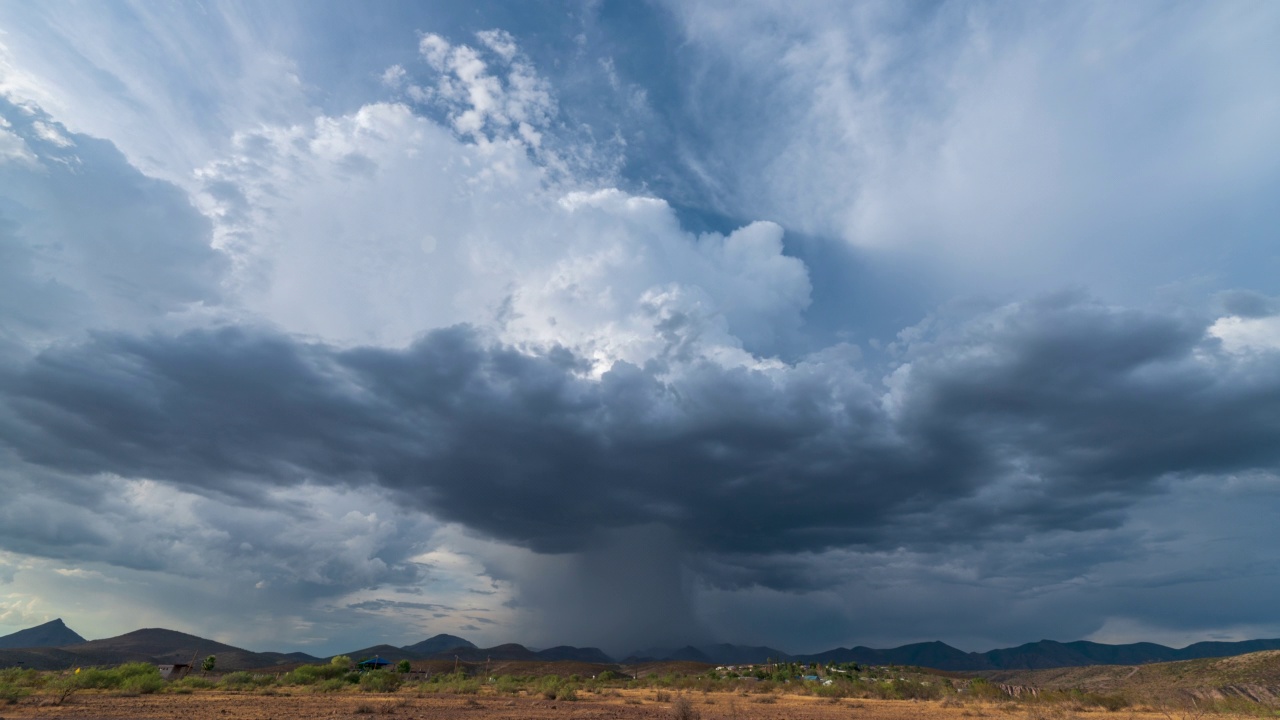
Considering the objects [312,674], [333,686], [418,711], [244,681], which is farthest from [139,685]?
[418,711]

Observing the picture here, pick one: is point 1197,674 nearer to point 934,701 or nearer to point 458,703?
point 934,701

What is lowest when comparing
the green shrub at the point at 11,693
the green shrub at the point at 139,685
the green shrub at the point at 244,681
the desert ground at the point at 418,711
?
the desert ground at the point at 418,711

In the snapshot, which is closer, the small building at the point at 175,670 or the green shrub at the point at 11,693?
the green shrub at the point at 11,693

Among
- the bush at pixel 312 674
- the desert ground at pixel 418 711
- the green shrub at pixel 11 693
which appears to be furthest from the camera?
the bush at pixel 312 674

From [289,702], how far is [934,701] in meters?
55.1

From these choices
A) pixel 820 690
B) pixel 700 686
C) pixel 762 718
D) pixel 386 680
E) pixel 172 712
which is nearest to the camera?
pixel 172 712

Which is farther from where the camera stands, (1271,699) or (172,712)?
(1271,699)

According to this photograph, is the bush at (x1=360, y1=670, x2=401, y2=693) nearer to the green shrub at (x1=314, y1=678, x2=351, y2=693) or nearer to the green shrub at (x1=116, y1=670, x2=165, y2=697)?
the green shrub at (x1=314, y1=678, x2=351, y2=693)

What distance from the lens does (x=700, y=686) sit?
79125 mm

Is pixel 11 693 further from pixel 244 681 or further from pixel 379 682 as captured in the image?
pixel 379 682

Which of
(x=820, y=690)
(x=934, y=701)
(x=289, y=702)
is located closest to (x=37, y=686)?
(x=289, y=702)

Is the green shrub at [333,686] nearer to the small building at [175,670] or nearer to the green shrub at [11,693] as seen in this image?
the green shrub at [11,693]

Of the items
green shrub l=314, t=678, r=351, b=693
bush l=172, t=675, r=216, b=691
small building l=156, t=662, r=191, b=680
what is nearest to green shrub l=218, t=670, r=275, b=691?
bush l=172, t=675, r=216, b=691

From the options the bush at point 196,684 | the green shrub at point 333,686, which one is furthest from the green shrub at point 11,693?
the green shrub at point 333,686
